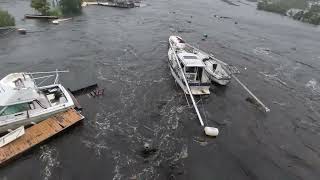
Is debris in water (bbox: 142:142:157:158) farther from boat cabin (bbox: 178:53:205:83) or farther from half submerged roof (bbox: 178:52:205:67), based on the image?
half submerged roof (bbox: 178:52:205:67)

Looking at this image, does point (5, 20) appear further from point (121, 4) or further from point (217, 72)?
point (217, 72)

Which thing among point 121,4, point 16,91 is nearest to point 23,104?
point 16,91

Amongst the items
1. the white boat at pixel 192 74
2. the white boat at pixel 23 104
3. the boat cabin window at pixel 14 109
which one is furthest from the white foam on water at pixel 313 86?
the boat cabin window at pixel 14 109

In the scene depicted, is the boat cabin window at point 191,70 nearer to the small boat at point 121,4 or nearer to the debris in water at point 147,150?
the debris in water at point 147,150

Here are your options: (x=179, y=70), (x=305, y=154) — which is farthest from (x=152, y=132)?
(x=305, y=154)

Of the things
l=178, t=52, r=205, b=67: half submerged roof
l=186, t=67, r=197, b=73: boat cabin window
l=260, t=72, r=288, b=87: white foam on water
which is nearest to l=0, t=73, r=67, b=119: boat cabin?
l=186, t=67, r=197, b=73: boat cabin window

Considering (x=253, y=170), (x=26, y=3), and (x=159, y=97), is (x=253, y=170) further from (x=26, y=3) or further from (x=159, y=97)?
(x=26, y=3)
